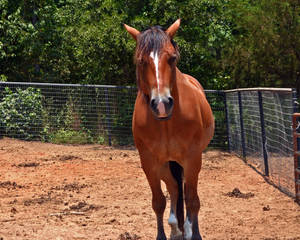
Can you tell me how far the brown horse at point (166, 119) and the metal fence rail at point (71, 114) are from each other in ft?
26.8

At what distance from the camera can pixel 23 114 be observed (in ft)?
44.0

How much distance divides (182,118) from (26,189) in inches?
162

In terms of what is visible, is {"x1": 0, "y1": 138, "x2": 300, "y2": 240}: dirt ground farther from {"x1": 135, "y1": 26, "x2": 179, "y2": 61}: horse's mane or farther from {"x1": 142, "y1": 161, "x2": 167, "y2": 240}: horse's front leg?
{"x1": 135, "y1": 26, "x2": 179, "y2": 61}: horse's mane

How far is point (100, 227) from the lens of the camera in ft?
18.2

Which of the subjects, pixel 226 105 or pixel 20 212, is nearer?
pixel 20 212

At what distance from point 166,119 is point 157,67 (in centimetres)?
42

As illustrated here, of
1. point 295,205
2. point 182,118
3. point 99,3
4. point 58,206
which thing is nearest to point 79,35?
point 99,3

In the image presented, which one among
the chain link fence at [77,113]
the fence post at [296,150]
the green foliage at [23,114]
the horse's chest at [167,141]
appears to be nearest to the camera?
the horse's chest at [167,141]

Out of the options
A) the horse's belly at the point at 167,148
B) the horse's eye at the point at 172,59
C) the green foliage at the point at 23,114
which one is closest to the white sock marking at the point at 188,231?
the horse's belly at the point at 167,148

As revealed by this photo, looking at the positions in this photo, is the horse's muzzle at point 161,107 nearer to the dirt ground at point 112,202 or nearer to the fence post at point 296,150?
the dirt ground at point 112,202

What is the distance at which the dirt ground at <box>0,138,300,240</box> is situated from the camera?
5.35 metres

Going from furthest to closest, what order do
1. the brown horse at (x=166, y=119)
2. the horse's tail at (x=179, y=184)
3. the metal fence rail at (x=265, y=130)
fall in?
the metal fence rail at (x=265, y=130) < the horse's tail at (x=179, y=184) < the brown horse at (x=166, y=119)

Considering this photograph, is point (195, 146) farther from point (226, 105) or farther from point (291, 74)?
point (291, 74)

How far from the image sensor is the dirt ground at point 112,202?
5.35 metres
